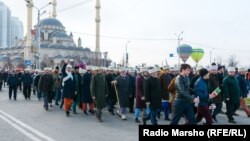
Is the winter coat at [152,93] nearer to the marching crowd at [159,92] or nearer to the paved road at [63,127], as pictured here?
the marching crowd at [159,92]

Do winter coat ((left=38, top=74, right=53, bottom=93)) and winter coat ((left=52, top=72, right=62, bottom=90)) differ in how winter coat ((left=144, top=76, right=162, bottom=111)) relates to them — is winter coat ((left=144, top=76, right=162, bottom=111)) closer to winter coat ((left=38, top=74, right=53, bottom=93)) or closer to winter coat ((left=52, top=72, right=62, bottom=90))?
winter coat ((left=38, top=74, right=53, bottom=93))

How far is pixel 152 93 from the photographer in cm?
1202

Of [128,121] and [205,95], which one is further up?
[205,95]

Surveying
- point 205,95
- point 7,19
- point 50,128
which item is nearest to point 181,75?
point 205,95

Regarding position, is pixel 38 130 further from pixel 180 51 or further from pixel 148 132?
pixel 180 51

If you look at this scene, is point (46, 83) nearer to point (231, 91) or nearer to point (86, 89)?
point (86, 89)

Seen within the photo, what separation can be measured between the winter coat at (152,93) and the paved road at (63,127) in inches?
35.2

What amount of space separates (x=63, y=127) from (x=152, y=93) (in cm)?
283

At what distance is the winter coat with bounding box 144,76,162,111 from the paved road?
2.94ft

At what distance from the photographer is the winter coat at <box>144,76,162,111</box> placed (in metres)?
11.9

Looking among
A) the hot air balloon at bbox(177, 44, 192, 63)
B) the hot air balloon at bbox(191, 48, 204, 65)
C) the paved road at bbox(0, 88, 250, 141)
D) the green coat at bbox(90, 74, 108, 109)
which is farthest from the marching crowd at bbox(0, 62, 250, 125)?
the hot air balloon at bbox(191, 48, 204, 65)

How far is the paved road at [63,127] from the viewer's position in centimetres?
1020

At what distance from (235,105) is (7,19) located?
13065cm

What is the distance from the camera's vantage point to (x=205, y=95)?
34.6ft
